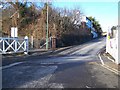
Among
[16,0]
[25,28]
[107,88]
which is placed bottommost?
[107,88]

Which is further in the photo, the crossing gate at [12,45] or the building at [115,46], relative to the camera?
the crossing gate at [12,45]

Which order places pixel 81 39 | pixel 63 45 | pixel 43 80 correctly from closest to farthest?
pixel 43 80, pixel 63 45, pixel 81 39

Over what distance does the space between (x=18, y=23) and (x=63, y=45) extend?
8.60 m

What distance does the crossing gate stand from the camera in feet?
84.3

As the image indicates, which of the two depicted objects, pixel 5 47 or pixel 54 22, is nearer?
pixel 5 47

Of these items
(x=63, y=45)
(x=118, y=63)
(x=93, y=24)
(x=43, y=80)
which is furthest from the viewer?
(x=93, y=24)

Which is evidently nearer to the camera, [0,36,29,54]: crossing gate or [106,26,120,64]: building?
[106,26,120,64]: building

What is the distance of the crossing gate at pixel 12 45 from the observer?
84.3 ft

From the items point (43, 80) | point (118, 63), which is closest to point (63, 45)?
point (118, 63)

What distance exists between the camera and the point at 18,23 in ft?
145

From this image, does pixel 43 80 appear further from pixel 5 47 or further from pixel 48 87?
pixel 5 47

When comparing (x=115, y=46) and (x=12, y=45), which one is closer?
(x=115, y=46)

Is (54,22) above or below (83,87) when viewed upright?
above

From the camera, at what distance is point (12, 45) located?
1093 inches
